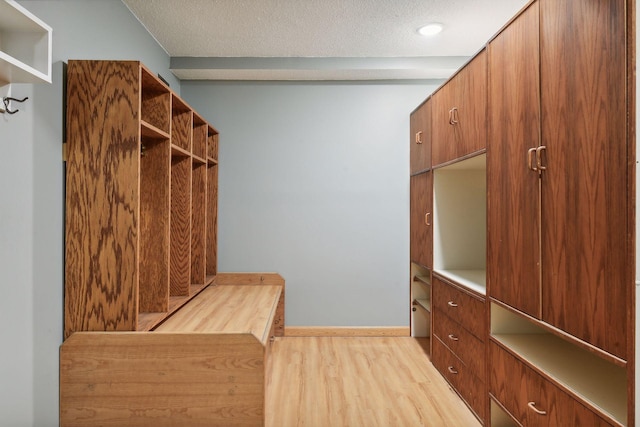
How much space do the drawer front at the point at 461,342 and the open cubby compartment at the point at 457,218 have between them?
40 cm

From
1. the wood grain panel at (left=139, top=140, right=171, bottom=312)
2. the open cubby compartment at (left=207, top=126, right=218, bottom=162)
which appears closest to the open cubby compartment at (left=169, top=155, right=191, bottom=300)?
the wood grain panel at (left=139, top=140, right=171, bottom=312)

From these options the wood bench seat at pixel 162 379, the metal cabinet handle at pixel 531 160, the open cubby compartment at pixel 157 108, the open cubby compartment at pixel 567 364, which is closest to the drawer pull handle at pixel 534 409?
the open cubby compartment at pixel 567 364

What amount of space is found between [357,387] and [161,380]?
1319mm

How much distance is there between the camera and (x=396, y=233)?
3502 millimetres

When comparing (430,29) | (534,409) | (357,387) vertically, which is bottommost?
(357,387)

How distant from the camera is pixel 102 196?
1.75 m

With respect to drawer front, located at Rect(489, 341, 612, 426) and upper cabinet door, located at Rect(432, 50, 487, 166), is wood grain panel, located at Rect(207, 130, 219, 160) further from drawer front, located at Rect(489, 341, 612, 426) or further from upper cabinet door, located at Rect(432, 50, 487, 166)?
drawer front, located at Rect(489, 341, 612, 426)

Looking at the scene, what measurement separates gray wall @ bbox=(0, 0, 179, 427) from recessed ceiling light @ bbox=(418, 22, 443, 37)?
2.10 metres

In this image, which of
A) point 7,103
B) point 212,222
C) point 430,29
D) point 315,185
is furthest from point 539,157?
point 212,222

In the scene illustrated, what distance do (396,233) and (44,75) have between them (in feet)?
9.27

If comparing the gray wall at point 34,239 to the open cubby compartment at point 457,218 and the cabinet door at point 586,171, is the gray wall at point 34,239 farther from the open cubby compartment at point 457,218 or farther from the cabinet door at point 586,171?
the open cubby compartment at point 457,218

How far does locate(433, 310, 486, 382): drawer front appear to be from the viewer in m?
2.09

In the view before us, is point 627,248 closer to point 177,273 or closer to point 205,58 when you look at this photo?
point 177,273

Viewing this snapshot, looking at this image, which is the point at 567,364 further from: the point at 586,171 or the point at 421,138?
the point at 421,138
